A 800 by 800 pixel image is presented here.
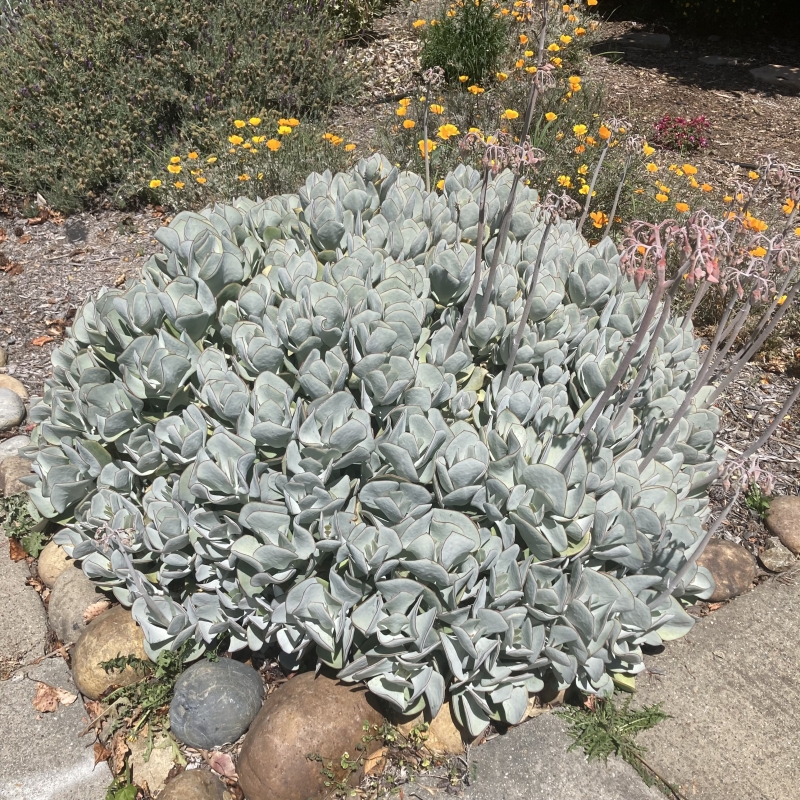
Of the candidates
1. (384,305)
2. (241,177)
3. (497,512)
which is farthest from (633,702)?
(241,177)

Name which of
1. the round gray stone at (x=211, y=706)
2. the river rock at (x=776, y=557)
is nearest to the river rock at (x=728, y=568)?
the river rock at (x=776, y=557)

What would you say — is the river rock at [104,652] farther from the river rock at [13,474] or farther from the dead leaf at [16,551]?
the river rock at [13,474]

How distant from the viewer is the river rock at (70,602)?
2596 millimetres

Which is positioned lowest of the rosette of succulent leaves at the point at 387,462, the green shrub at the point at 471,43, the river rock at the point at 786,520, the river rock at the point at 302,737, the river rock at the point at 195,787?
the river rock at the point at 195,787

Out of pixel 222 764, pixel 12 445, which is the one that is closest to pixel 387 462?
pixel 222 764

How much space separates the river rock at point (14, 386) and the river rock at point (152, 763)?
2.24m

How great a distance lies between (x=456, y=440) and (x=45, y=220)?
4448mm

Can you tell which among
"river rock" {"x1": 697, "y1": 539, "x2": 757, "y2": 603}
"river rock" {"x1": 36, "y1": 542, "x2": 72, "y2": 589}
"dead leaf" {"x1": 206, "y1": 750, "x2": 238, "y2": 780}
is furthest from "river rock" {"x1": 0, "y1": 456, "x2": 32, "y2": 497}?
"river rock" {"x1": 697, "y1": 539, "x2": 757, "y2": 603}

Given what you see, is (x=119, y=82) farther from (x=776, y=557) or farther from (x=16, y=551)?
(x=776, y=557)

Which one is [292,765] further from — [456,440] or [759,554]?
[759,554]

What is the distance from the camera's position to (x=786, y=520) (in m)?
2.98

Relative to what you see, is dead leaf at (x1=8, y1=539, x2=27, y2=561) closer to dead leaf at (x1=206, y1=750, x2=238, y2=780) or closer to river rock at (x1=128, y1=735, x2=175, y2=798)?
river rock at (x1=128, y1=735, x2=175, y2=798)

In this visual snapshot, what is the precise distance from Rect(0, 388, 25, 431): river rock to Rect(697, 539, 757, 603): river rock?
344 centimetres

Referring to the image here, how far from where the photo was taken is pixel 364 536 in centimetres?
205
